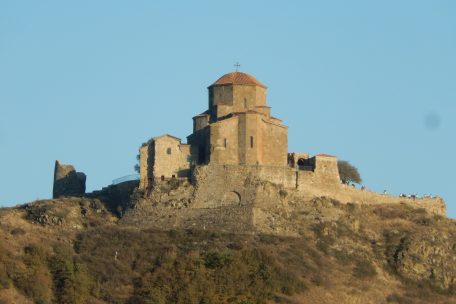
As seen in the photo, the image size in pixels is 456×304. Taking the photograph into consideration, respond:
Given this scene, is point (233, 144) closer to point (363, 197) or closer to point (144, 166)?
point (144, 166)

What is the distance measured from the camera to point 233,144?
8538cm

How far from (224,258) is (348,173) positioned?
18013mm

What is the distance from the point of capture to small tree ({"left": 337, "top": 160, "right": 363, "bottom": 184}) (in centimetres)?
9619

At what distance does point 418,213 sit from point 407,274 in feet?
23.3

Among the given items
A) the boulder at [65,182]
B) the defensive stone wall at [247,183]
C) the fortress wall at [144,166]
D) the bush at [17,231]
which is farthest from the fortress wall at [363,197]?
the bush at [17,231]

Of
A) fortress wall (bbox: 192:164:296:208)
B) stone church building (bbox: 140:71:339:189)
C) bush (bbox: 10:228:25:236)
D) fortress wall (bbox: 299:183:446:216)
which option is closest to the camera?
bush (bbox: 10:228:25:236)

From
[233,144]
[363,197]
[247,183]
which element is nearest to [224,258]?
[247,183]

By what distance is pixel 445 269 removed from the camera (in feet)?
278

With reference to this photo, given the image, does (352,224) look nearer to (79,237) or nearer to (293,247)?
(293,247)

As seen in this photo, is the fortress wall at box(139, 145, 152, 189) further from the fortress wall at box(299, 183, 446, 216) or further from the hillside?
the fortress wall at box(299, 183, 446, 216)

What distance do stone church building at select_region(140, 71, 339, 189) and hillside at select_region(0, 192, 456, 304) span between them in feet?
7.83

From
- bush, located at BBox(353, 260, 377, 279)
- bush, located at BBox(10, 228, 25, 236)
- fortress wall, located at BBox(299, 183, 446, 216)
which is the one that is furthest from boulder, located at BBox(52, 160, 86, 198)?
bush, located at BBox(353, 260, 377, 279)

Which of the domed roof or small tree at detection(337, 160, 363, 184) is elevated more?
the domed roof

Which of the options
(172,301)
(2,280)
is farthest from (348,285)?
(2,280)
